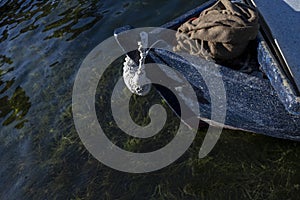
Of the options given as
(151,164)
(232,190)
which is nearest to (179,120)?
(151,164)

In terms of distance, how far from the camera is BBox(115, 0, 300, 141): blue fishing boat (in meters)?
3.04

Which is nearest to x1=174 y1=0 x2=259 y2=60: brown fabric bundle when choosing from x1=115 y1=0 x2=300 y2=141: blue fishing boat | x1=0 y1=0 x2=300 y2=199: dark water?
x1=115 y1=0 x2=300 y2=141: blue fishing boat

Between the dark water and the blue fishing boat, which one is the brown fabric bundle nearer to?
the blue fishing boat

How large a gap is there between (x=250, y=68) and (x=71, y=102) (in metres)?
2.73

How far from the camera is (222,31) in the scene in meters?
3.09

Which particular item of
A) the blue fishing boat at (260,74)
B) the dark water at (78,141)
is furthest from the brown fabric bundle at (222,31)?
the dark water at (78,141)

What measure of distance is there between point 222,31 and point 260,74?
0.55 meters

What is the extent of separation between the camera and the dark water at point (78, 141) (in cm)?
378

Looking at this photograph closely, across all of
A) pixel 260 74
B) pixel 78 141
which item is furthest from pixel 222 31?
pixel 78 141

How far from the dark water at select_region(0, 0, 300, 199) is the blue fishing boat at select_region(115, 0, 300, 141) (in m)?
0.42

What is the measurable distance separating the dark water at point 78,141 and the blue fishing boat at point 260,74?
42cm

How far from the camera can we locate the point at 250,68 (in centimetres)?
330

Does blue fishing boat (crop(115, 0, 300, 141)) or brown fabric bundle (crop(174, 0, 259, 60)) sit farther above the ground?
brown fabric bundle (crop(174, 0, 259, 60))

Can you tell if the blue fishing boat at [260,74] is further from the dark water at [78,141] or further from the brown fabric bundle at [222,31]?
the dark water at [78,141]
